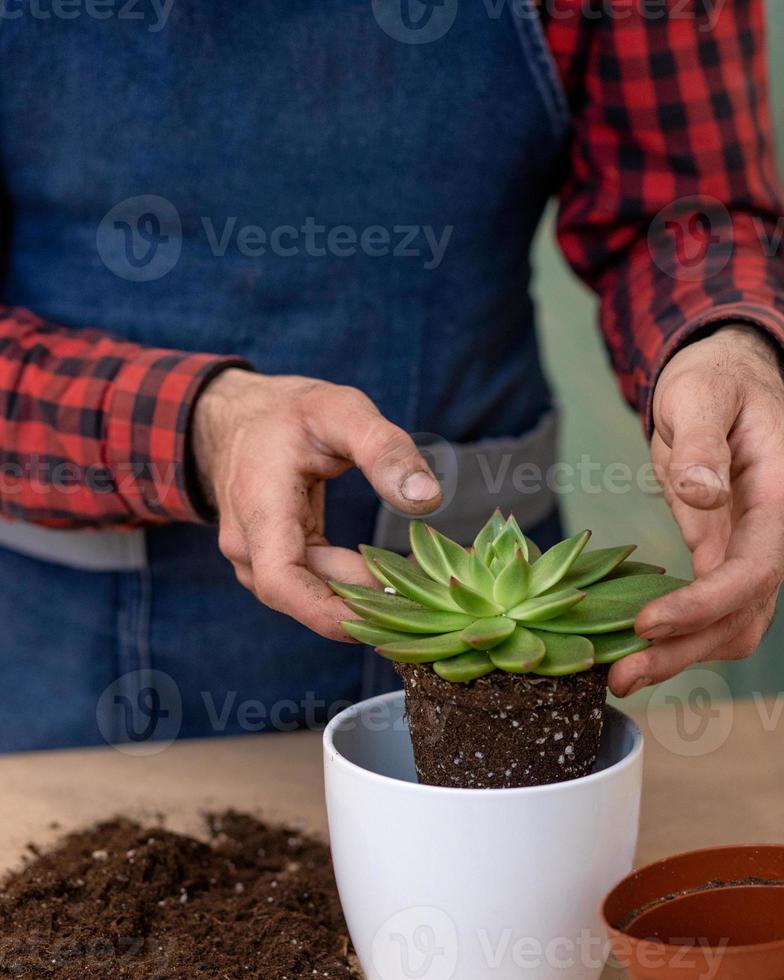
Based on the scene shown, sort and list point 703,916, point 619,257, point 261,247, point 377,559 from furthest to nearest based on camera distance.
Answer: point 619,257 → point 261,247 → point 377,559 → point 703,916

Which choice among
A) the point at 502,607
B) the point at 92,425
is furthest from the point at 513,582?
the point at 92,425

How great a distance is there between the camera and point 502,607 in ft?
2.11

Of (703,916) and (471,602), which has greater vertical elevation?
(471,602)

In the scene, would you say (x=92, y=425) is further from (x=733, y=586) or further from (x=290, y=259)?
(x=733, y=586)

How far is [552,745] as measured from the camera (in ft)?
2.11

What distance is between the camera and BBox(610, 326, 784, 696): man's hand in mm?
644

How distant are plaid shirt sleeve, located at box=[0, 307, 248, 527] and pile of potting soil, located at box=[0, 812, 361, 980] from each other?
0.25 metres

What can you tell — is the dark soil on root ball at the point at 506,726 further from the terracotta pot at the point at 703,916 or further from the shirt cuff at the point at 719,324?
the shirt cuff at the point at 719,324

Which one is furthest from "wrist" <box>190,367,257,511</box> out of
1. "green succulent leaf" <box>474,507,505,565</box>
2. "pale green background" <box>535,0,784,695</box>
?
"pale green background" <box>535,0,784,695</box>

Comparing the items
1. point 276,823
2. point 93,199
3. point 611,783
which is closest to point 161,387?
point 93,199

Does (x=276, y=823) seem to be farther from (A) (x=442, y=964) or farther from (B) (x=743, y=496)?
(B) (x=743, y=496)

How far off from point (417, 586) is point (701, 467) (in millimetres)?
168

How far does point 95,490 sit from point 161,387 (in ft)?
0.42

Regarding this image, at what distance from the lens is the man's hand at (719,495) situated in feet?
2.11
